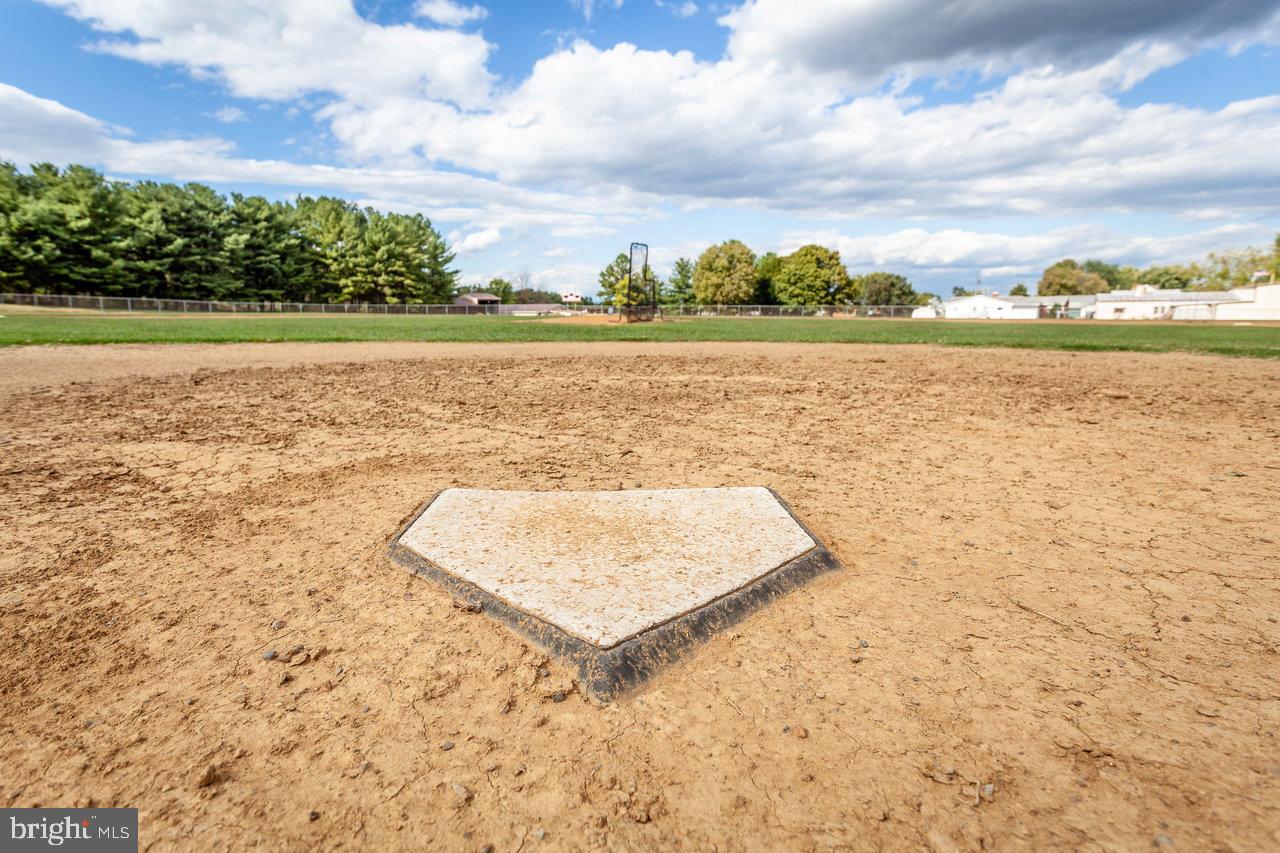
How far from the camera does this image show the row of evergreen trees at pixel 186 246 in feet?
115

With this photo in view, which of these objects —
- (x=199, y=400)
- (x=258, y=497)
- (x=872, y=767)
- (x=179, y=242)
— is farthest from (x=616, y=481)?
(x=179, y=242)

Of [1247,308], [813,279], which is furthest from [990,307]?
[1247,308]

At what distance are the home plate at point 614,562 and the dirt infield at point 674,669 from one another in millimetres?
96

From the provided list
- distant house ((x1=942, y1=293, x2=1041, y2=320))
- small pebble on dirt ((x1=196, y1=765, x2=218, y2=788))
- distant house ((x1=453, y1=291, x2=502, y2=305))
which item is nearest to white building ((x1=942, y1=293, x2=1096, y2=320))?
distant house ((x1=942, y1=293, x2=1041, y2=320))

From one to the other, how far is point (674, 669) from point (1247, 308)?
218ft

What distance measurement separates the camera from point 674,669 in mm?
1703

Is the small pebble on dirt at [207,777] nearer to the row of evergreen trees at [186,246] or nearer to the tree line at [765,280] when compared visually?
the row of evergreen trees at [186,246]

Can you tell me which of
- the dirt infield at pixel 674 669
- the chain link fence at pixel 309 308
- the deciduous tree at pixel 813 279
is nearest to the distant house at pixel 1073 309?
the chain link fence at pixel 309 308

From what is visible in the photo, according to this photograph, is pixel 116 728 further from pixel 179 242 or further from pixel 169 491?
pixel 179 242

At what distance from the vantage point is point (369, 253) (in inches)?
1935

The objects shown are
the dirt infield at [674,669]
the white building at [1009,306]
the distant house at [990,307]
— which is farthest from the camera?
the distant house at [990,307]

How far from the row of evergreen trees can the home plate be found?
47.1m

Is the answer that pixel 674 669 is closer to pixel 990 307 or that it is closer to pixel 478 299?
pixel 478 299

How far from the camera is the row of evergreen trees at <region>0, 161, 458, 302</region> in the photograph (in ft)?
115
